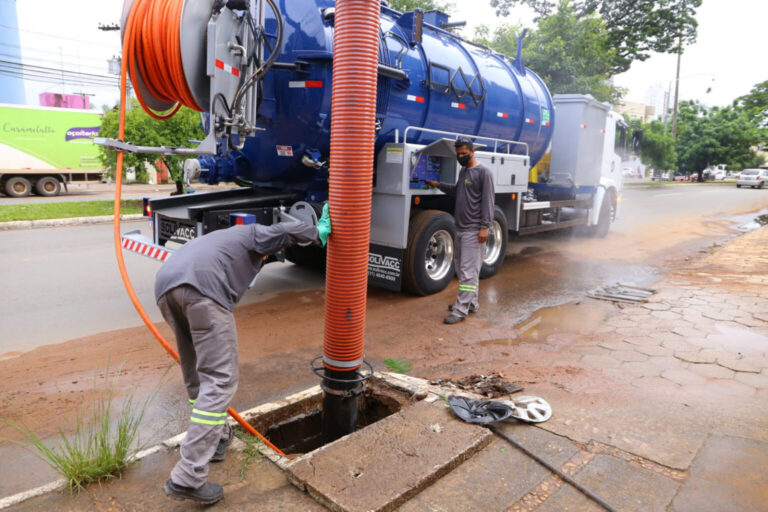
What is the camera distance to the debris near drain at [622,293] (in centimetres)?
641

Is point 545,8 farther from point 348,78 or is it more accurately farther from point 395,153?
point 348,78

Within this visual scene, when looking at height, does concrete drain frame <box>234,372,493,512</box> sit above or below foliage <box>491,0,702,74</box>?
below

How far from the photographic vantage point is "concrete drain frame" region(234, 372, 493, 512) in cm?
245

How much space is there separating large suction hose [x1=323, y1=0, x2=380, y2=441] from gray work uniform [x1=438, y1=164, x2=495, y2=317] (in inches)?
104

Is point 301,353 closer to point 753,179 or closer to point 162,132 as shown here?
point 162,132

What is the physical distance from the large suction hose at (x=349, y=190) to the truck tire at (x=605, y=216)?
9.53 meters

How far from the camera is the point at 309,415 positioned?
11.5 feet

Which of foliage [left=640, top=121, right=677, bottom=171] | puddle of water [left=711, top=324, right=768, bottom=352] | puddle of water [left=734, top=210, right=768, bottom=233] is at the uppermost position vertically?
foliage [left=640, top=121, right=677, bottom=171]

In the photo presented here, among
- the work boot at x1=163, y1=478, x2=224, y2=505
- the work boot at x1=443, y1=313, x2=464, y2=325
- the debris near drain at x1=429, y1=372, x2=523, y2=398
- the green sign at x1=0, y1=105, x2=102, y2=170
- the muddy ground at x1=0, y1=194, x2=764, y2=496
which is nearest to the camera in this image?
the work boot at x1=163, y1=478, x2=224, y2=505

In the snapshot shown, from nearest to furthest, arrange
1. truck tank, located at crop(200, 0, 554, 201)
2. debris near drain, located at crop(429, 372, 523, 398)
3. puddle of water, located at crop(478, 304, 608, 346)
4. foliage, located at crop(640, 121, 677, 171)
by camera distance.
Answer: debris near drain, located at crop(429, 372, 523, 398) → truck tank, located at crop(200, 0, 554, 201) → puddle of water, located at crop(478, 304, 608, 346) → foliage, located at crop(640, 121, 677, 171)

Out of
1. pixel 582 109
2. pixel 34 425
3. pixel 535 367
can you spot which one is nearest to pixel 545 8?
pixel 582 109

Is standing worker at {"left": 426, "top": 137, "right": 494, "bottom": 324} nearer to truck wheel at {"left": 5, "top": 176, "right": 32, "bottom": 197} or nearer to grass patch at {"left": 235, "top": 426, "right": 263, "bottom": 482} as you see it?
grass patch at {"left": 235, "top": 426, "right": 263, "bottom": 482}

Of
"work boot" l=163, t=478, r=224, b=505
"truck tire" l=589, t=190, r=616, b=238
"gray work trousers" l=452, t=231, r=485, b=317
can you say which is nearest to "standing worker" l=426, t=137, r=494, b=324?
"gray work trousers" l=452, t=231, r=485, b=317

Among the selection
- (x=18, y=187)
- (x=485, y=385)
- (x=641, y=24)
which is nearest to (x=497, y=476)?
(x=485, y=385)
